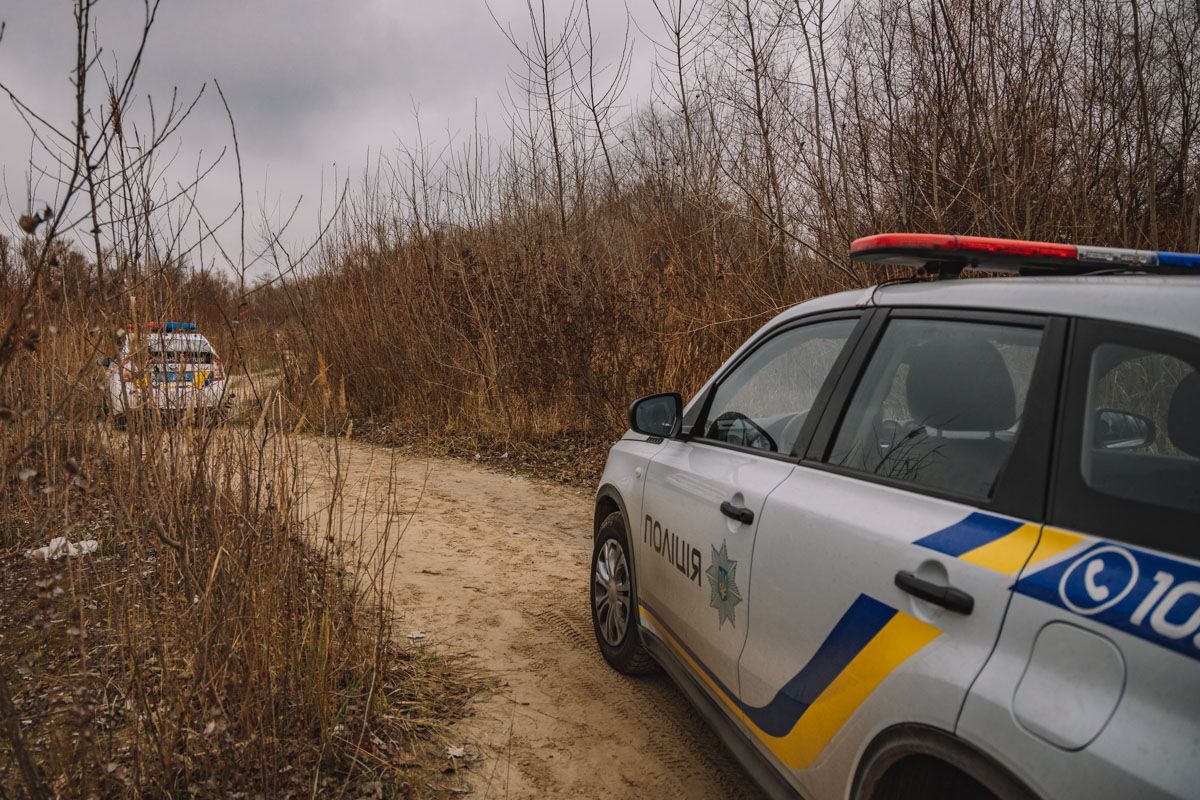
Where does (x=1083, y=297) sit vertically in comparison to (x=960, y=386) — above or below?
above

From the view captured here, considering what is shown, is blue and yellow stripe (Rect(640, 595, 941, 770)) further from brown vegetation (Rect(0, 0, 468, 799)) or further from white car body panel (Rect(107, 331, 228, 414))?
white car body panel (Rect(107, 331, 228, 414))

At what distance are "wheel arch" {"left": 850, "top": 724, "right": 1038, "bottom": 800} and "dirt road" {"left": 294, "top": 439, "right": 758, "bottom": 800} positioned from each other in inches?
51.2

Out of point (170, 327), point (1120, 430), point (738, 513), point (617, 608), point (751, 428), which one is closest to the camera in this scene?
point (1120, 430)

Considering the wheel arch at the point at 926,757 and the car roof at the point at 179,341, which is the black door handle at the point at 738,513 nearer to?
the wheel arch at the point at 926,757

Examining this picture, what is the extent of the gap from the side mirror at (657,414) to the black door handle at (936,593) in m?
1.63

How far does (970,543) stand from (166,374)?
8.72 feet

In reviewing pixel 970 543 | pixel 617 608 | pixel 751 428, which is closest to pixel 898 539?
pixel 970 543

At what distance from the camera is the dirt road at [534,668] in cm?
288

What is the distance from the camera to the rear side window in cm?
125

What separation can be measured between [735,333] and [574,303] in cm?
232

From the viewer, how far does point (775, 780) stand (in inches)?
81.4

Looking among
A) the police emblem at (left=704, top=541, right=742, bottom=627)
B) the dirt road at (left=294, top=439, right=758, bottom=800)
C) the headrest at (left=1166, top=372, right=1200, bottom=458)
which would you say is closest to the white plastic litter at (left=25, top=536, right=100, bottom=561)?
the dirt road at (left=294, top=439, right=758, bottom=800)

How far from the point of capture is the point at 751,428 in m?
2.78

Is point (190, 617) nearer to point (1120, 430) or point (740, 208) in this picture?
point (1120, 430)
